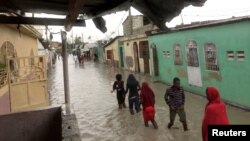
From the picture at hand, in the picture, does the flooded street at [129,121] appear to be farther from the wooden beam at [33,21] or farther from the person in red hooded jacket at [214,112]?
the person in red hooded jacket at [214,112]

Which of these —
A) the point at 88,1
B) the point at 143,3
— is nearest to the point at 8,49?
the point at 88,1

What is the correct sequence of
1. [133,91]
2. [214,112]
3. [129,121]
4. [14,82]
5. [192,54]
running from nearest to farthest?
[214,112] → [14,82] → [129,121] → [133,91] → [192,54]

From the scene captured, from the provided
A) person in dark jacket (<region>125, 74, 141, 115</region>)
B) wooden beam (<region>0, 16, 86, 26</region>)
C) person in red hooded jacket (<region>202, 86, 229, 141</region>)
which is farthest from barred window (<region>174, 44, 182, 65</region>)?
wooden beam (<region>0, 16, 86, 26</region>)

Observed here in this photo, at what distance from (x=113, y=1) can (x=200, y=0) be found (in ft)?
4.12

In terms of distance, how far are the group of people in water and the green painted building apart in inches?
110

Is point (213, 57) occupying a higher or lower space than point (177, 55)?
lower

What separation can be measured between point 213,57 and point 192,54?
6.38 feet

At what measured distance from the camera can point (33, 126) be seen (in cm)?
551

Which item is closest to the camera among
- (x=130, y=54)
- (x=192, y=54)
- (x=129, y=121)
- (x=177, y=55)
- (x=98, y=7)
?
(x=98, y=7)

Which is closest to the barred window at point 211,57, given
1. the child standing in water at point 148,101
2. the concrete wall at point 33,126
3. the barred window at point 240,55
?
the barred window at point 240,55

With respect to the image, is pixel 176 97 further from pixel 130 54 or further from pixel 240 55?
pixel 130 54

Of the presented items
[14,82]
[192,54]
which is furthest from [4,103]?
[192,54]

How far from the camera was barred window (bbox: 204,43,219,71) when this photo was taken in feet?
44.2

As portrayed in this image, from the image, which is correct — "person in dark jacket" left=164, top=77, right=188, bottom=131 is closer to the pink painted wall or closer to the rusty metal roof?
the rusty metal roof
